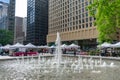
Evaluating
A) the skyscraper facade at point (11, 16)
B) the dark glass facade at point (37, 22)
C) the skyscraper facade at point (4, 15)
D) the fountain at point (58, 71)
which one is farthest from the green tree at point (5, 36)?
the fountain at point (58, 71)

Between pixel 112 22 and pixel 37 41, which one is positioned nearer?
pixel 112 22

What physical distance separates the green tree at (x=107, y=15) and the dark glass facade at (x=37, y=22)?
4712 inches

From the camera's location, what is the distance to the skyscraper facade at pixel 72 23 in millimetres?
85750

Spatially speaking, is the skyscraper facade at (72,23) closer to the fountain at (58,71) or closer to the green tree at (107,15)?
the green tree at (107,15)

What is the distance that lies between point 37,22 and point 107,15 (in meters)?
127

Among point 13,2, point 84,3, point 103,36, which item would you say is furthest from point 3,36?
point 13,2

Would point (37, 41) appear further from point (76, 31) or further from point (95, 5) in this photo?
point (95, 5)

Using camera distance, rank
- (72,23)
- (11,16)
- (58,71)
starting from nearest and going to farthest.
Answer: (58,71), (72,23), (11,16)

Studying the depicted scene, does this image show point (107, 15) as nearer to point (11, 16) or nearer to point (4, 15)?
point (4, 15)

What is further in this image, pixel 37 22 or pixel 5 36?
pixel 37 22

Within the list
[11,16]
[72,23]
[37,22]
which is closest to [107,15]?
[72,23]

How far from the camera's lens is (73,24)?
329ft

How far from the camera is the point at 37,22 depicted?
6093 inches

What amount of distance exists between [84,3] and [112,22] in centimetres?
6369
